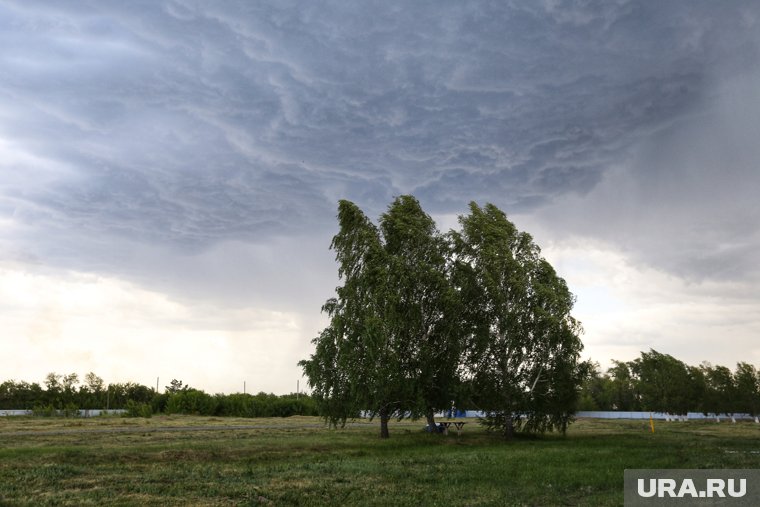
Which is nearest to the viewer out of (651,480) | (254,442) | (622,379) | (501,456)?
(651,480)

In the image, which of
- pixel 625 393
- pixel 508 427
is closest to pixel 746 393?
pixel 625 393

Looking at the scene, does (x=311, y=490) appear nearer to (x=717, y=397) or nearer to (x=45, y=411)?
(x=45, y=411)

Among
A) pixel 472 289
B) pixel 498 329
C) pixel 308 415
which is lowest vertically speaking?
pixel 308 415

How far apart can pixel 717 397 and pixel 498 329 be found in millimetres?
78539

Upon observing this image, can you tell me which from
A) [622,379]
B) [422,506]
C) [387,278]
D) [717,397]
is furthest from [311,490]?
[622,379]

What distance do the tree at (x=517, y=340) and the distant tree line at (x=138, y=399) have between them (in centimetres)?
3224

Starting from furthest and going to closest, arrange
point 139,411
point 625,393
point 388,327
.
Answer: point 625,393, point 139,411, point 388,327

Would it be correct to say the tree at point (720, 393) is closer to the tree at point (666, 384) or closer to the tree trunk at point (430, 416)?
the tree at point (666, 384)

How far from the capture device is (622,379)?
150 meters

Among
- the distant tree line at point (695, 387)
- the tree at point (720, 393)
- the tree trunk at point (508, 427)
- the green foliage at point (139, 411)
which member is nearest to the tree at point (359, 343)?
the tree trunk at point (508, 427)

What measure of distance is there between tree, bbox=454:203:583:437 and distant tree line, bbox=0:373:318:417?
3224 centimetres

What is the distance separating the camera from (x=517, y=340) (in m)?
46.2

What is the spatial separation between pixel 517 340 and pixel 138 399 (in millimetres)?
104825

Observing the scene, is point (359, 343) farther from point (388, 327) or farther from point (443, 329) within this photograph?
point (443, 329)
